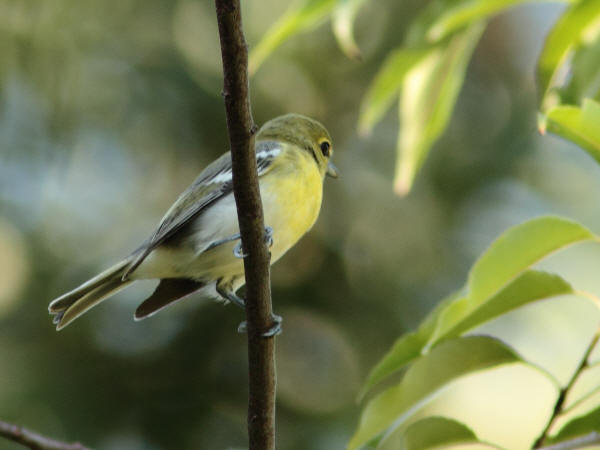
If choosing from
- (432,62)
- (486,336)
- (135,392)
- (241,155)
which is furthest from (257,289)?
(135,392)

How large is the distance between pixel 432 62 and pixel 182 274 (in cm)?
129

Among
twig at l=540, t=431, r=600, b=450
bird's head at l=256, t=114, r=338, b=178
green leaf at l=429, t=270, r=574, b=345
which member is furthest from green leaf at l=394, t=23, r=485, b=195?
twig at l=540, t=431, r=600, b=450

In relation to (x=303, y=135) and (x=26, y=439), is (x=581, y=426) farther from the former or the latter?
(x=303, y=135)

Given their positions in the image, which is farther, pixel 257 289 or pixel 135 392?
pixel 135 392

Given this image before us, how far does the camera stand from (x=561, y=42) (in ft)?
7.47

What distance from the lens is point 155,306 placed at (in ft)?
10.0

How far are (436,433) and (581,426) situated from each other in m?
0.31

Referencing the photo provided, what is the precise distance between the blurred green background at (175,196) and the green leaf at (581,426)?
2759 millimetres

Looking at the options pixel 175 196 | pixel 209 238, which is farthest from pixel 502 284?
pixel 175 196

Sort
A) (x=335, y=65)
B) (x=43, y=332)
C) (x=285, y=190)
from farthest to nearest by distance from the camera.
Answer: (x=335, y=65) < (x=43, y=332) < (x=285, y=190)

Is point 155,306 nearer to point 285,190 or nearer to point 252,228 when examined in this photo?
point 285,190

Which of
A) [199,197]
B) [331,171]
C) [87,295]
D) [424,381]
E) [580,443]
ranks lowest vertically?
[580,443]

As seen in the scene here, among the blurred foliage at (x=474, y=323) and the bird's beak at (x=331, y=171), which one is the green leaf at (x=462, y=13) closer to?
the blurred foliage at (x=474, y=323)

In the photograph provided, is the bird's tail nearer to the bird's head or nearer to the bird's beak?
the bird's head
